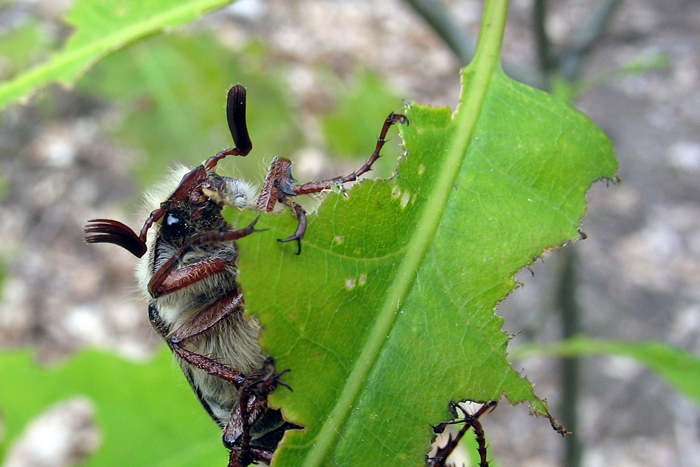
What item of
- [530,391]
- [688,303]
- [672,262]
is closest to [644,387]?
[688,303]

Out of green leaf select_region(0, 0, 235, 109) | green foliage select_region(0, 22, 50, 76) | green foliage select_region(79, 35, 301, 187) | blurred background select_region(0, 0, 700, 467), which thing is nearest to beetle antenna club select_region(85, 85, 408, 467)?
green leaf select_region(0, 0, 235, 109)

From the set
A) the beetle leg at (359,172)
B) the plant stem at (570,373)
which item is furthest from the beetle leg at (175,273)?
the plant stem at (570,373)

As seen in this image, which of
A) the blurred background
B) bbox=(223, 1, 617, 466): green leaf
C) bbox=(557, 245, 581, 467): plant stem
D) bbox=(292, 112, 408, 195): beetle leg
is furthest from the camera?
the blurred background

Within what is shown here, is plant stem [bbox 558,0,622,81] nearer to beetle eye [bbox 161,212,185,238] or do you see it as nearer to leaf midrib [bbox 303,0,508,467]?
leaf midrib [bbox 303,0,508,467]

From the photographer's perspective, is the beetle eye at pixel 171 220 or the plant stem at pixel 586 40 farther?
the plant stem at pixel 586 40

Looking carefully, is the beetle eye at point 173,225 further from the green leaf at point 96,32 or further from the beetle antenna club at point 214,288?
the green leaf at point 96,32

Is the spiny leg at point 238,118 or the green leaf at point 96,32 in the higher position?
the green leaf at point 96,32

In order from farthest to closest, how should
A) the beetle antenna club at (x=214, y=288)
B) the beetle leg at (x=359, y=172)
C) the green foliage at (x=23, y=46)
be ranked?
the green foliage at (x=23, y=46)
the beetle antenna club at (x=214, y=288)
the beetle leg at (x=359, y=172)
